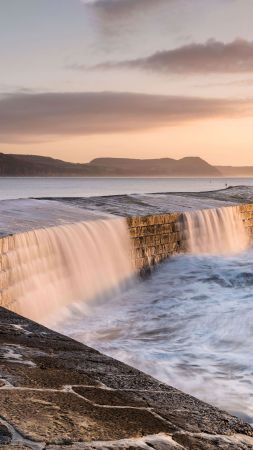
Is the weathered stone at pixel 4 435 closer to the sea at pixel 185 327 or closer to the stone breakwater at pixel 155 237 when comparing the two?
the sea at pixel 185 327

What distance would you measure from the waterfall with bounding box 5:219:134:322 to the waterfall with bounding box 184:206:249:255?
11.1 feet

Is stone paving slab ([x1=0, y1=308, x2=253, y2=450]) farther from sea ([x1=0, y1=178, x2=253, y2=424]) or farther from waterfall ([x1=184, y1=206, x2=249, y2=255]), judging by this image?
waterfall ([x1=184, y1=206, x2=249, y2=255])

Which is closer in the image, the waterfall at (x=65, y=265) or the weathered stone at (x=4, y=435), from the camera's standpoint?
the weathered stone at (x=4, y=435)

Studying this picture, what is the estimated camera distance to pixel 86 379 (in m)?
3.57

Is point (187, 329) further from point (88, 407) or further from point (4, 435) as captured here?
point (4, 435)

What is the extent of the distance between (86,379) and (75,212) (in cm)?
947

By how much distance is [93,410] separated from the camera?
119 inches

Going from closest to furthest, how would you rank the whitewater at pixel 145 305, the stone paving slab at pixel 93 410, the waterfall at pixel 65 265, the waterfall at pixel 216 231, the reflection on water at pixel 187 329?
the stone paving slab at pixel 93 410 → the reflection on water at pixel 187 329 → the whitewater at pixel 145 305 → the waterfall at pixel 65 265 → the waterfall at pixel 216 231

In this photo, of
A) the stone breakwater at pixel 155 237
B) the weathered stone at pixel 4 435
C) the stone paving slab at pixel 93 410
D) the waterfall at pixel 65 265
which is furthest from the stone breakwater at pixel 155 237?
the weathered stone at pixel 4 435

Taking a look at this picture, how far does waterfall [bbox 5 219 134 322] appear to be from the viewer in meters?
8.24

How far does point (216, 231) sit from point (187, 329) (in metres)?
8.25

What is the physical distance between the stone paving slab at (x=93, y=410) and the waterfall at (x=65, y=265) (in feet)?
13.2

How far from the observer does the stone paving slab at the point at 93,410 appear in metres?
2.63

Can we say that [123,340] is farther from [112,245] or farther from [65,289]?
[112,245]
